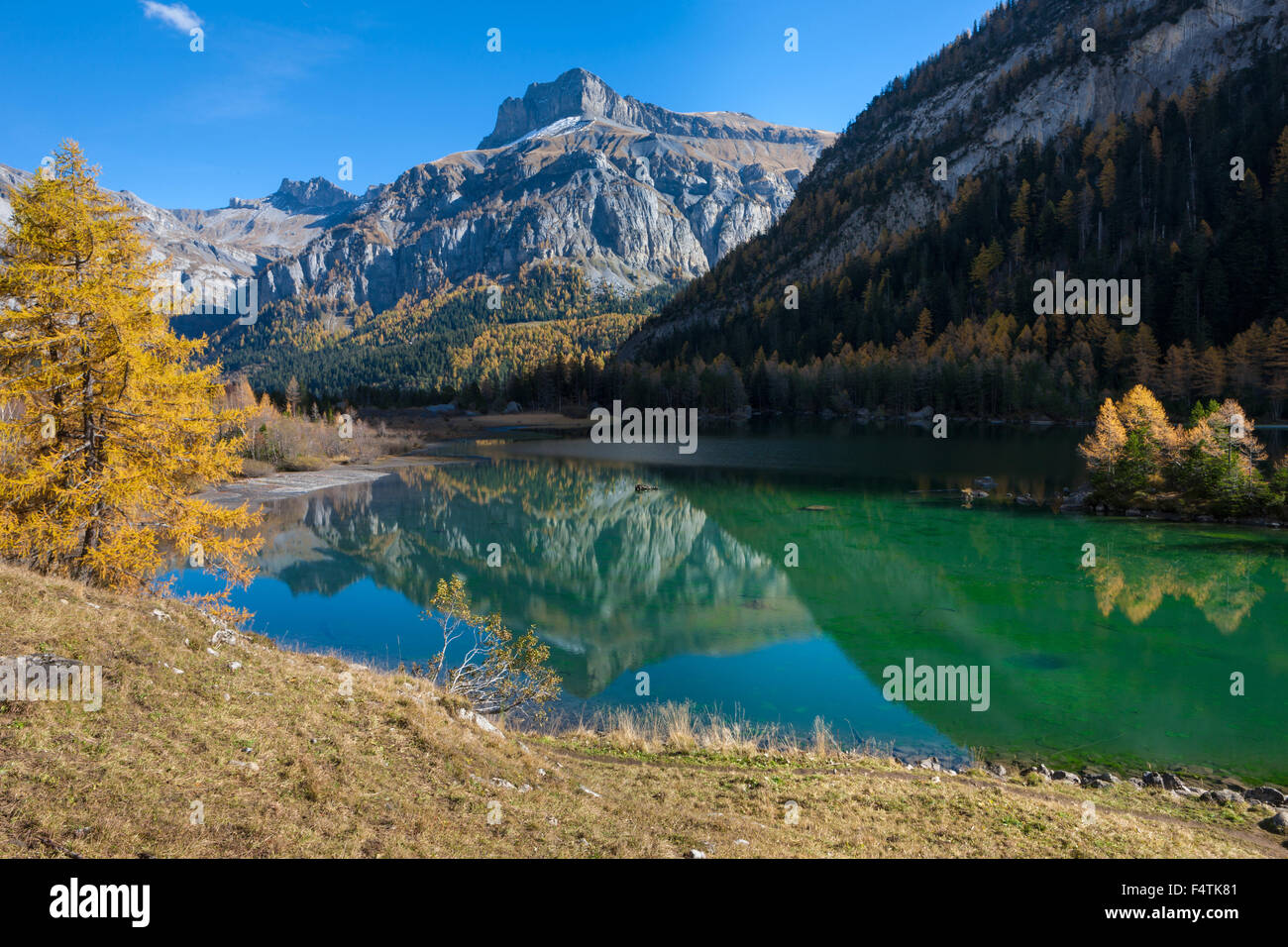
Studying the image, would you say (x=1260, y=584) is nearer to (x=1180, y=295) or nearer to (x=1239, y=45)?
(x=1180, y=295)

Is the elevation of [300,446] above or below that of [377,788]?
above

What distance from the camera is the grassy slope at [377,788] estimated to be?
694 cm

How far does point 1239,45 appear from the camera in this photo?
480 ft

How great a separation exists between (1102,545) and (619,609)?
25.2 metres

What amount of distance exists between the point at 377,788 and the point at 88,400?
13.5 m

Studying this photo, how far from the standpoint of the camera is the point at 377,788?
8.64 meters

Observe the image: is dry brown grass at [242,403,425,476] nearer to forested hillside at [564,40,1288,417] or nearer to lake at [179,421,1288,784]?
lake at [179,421,1288,784]

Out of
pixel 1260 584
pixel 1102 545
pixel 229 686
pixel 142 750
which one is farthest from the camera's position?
pixel 1102 545

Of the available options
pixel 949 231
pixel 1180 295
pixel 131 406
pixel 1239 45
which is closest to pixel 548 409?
pixel 949 231
